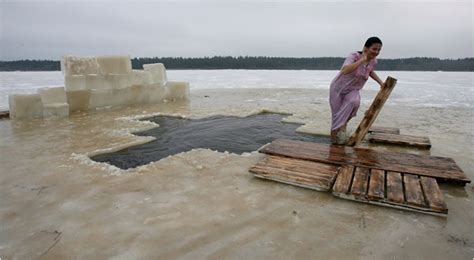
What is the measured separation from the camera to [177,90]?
440 inches

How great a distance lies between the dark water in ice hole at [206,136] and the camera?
4473mm

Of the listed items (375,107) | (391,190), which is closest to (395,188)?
(391,190)

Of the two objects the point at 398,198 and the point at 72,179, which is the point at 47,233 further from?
the point at 398,198

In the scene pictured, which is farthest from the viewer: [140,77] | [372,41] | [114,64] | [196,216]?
[140,77]

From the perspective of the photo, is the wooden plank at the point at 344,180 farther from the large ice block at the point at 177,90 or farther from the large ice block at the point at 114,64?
the large ice block at the point at 177,90

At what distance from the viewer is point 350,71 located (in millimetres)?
4309

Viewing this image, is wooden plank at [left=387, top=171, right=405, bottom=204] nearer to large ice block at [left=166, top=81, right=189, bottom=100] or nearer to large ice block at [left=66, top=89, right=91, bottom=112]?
large ice block at [left=66, top=89, right=91, bottom=112]

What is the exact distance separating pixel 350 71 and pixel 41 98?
7181 mm

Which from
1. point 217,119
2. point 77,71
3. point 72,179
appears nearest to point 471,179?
point 72,179

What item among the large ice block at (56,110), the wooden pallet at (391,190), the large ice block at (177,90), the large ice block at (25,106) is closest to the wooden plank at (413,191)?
the wooden pallet at (391,190)

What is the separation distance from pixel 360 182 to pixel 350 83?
6.50 feet

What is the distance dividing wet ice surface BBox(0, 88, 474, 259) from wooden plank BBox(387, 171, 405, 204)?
0.42 feet

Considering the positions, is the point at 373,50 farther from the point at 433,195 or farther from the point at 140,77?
the point at 140,77

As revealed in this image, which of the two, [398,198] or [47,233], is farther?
[398,198]
